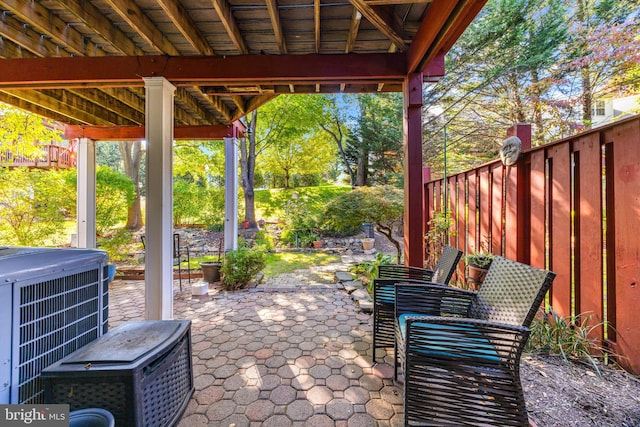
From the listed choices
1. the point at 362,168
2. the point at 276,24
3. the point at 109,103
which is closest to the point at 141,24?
the point at 276,24

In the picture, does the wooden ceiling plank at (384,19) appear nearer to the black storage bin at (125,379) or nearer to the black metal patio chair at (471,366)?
the black metal patio chair at (471,366)

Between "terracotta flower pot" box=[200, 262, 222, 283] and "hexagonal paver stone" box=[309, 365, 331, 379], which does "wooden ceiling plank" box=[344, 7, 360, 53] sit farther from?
"terracotta flower pot" box=[200, 262, 222, 283]

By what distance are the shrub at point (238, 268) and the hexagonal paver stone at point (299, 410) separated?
269 centimetres

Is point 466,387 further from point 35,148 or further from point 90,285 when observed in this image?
point 35,148

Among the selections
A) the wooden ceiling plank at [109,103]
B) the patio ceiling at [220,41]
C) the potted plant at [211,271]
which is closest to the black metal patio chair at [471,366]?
the patio ceiling at [220,41]

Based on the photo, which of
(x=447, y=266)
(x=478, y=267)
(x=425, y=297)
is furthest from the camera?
(x=478, y=267)

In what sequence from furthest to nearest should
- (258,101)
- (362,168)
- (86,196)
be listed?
(362,168) < (86,196) < (258,101)

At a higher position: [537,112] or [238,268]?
[537,112]

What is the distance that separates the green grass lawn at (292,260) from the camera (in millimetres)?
5465

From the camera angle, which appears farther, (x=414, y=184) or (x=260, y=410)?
(x=414, y=184)

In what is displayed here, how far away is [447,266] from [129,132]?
5863 millimetres

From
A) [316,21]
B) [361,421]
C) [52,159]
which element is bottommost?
[361,421]

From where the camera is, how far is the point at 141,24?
86.3 inches

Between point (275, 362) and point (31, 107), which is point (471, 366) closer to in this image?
point (275, 362)
